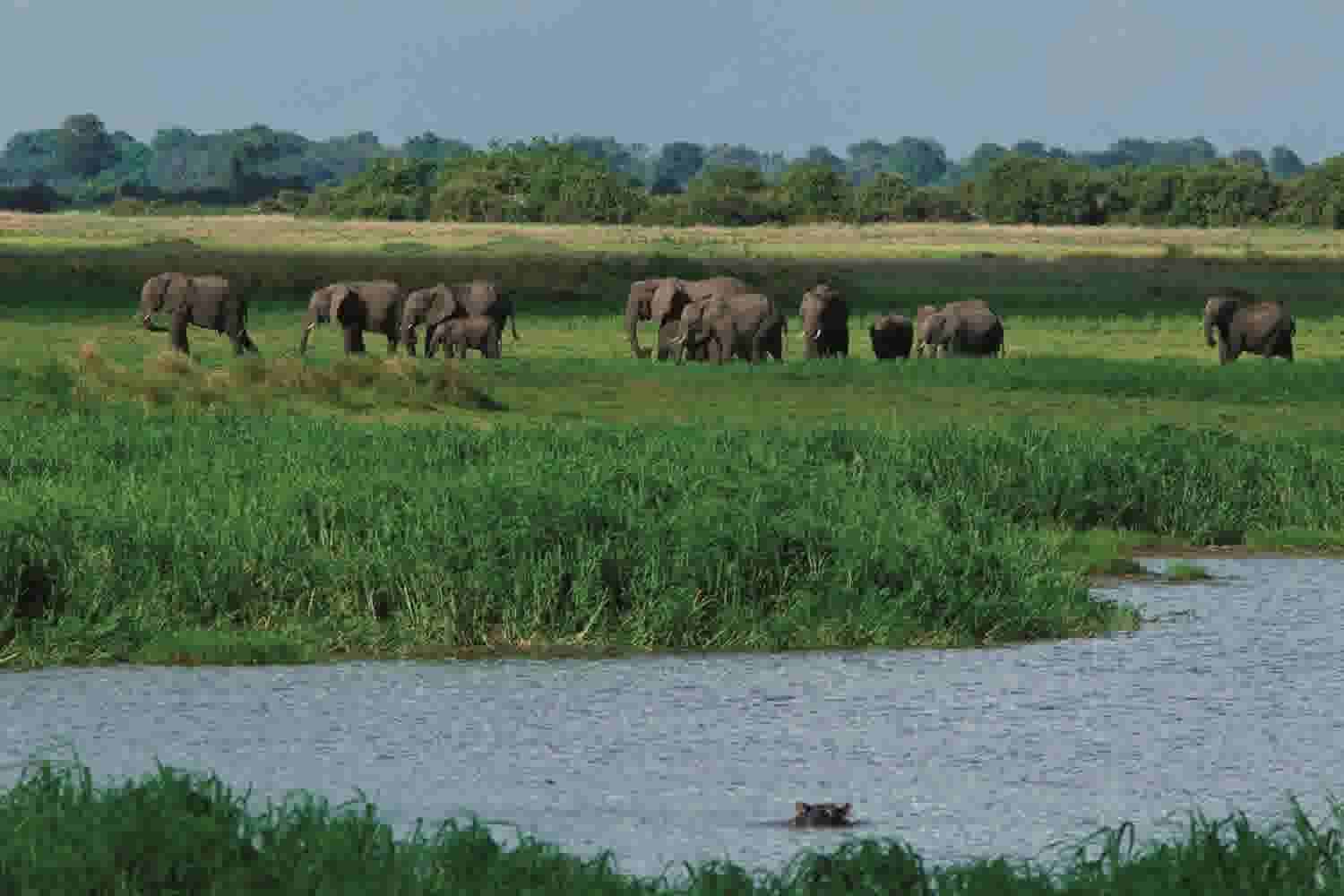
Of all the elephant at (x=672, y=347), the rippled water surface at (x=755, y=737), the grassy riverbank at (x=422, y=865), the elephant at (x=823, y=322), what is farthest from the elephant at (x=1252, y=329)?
the grassy riverbank at (x=422, y=865)

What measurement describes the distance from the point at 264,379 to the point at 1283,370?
44.7 ft

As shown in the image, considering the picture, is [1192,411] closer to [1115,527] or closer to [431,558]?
[1115,527]

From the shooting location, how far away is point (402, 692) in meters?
13.9

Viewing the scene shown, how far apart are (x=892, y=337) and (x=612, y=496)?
1015 inches

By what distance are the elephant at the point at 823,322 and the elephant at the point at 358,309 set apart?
243 inches

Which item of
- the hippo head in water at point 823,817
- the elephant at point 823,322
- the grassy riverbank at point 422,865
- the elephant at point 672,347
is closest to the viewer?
the grassy riverbank at point 422,865

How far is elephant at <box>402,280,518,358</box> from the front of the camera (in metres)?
41.8

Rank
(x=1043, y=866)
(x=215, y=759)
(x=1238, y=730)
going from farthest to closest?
(x=1238, y=730), (x=215, y=759), (x=1043, y=866)

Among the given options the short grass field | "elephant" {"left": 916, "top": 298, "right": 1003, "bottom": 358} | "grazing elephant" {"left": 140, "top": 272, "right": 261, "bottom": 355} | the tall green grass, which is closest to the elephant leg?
"grazing elephant" {"left": 140, "top": 272, "right": 261, "bottom": 355}

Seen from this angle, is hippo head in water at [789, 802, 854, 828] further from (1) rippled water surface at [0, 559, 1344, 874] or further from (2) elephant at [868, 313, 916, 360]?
(2) elephant at [868, 313, 916, 360]

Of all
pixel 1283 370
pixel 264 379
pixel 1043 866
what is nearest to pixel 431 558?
pixel 1043 866

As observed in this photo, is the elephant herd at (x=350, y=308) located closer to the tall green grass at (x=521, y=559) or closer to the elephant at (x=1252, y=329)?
the elephant at (x=1252, y=329)

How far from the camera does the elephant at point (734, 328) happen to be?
38594 mm

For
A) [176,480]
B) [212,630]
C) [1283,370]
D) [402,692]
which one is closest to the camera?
[402,692]
